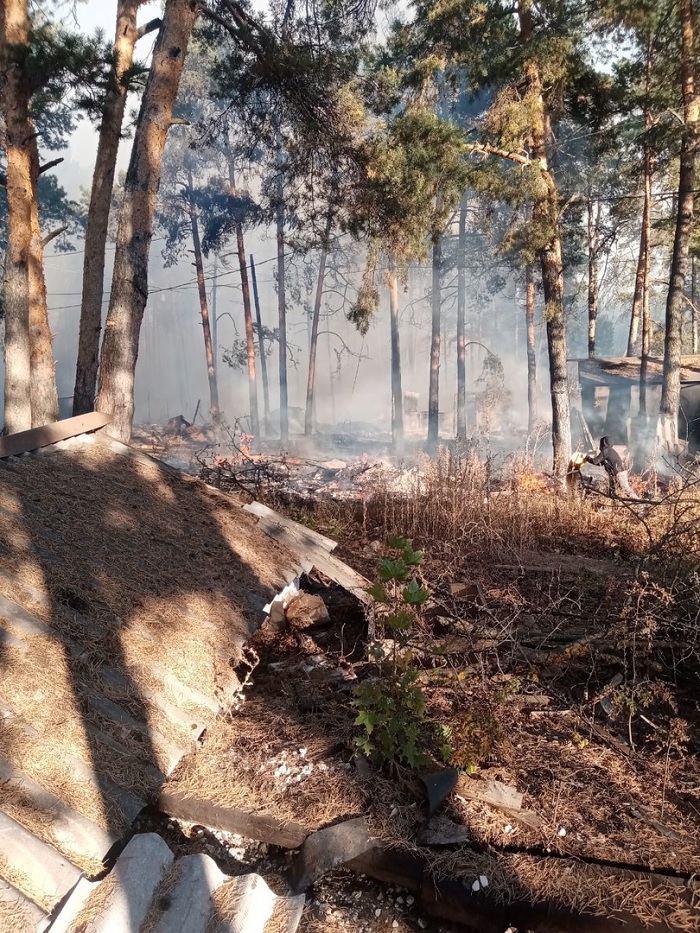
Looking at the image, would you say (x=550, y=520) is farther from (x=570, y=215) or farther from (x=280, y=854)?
(x=570, y=215)

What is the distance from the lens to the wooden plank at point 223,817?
9.79 feet

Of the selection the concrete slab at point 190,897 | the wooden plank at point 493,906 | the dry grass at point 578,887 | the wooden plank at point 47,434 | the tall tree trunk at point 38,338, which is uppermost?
the tall tree trunk at point 38,338

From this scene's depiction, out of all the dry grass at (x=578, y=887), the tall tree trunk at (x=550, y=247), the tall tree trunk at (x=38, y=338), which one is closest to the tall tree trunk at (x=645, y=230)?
the tall tree trunk at (x=550, y=247)

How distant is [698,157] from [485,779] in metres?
17.3

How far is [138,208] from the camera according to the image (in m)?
8.34

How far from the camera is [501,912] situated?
2.54m

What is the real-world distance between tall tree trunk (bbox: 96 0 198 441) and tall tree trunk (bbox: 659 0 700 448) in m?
10.0

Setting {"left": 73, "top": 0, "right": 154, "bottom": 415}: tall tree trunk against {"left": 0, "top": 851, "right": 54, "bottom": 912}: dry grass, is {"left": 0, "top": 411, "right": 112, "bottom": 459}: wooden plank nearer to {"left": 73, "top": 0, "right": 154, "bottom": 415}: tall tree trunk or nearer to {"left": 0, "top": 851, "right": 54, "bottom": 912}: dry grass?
{"left": 0, "top": 851, "right": 54, "bottom": 912}: dry grass

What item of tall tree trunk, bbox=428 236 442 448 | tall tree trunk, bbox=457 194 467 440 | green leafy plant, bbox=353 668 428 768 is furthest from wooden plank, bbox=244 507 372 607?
tall tree trunk, bbox=457 194 467 440

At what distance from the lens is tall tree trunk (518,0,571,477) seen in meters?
12.2

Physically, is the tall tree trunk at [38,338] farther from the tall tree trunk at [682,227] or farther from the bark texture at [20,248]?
the tall tree trunk at [682,227]

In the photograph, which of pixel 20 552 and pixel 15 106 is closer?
pixel 20 552

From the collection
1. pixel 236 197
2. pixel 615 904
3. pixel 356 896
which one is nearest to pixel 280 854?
pixel 356 896

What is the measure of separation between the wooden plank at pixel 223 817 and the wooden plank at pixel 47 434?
289 centimetres
